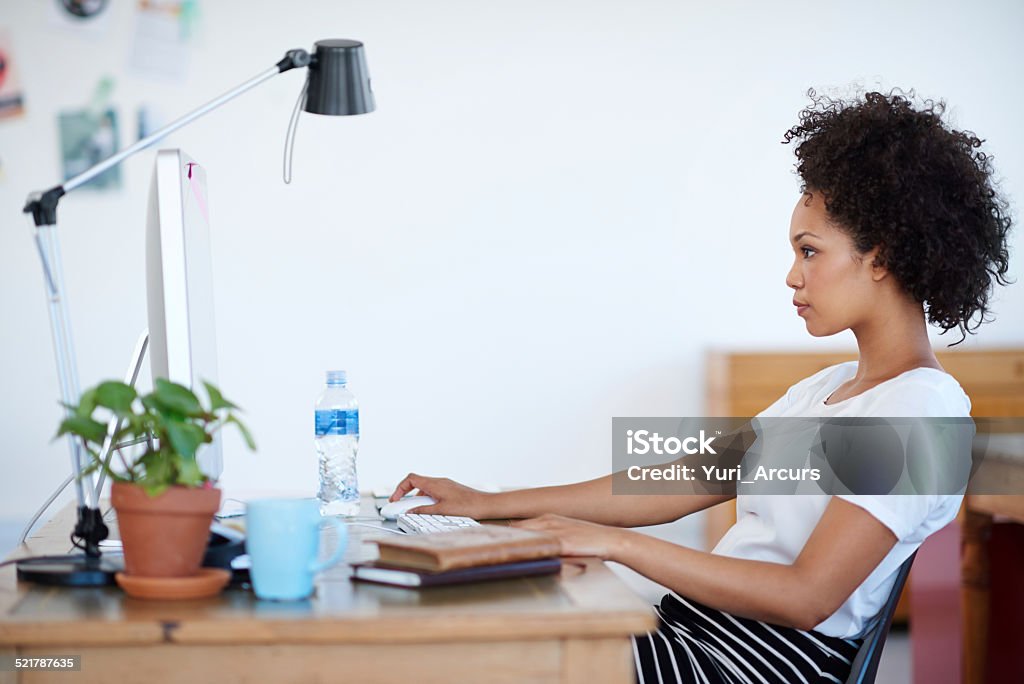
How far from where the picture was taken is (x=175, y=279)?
1.25m

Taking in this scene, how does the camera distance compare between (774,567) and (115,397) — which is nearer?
(115,397)

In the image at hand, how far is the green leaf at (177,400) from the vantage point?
1.06m

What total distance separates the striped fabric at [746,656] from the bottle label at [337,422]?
2.49 ft

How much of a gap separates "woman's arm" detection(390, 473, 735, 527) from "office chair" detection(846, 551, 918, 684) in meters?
0.37

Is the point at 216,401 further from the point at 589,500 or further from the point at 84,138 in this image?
the point at 84,138

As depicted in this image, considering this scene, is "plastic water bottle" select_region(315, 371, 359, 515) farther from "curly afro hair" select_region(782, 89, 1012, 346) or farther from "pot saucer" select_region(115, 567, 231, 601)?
"curly afro hair" select_region(782, 89, 1012, 346)

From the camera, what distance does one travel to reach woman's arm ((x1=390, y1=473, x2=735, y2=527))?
166cm

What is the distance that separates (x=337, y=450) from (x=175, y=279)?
0.69 metres

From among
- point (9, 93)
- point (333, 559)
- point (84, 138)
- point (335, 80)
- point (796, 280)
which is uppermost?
point (9, 93)

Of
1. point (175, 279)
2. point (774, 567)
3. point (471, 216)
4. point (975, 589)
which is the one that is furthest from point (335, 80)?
point (471, 216)

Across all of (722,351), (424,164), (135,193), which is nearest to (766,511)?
(722,351)

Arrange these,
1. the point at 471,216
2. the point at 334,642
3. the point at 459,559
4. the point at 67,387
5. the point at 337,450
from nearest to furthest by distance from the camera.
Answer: the point at 334,642, the point at 459,559, the point at 67,387, the point at 337,450, the point at 471,216

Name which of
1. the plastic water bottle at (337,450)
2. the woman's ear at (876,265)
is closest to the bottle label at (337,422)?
the plastic water bottle at (337,450)

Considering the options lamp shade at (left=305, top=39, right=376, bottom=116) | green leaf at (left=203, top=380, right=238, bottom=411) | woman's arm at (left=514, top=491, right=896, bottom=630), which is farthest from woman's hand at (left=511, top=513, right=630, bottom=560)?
lamp shade at (left=305, top=39, right=376, bottom=116)
